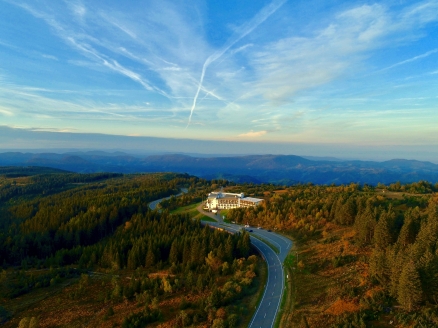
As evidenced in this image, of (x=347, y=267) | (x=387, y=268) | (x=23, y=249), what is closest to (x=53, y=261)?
(x=23, y=249)

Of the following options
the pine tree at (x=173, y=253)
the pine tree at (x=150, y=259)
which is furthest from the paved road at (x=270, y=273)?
the pine tree at (x=150, y=259)

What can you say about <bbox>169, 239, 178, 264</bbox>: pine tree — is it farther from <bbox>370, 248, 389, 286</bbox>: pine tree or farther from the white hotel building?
the white hotel building

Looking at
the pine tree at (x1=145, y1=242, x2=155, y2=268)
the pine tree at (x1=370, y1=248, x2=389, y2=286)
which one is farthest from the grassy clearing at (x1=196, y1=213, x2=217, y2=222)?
the pine tree at (x1=370, y1=248, x2=389, y2=286)

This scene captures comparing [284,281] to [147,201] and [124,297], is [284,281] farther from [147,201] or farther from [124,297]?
[147,201]

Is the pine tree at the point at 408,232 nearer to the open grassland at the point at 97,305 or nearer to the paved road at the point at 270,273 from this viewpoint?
the paved road at the point at 270,273

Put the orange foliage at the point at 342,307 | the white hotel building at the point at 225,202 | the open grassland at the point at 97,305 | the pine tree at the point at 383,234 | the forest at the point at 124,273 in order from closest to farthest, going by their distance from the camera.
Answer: the orange foliage at the point at 342,307, the open grassland at the point at 97,305, the forest at the point at 124,273, the pine tree at the point at 383,234, the white hotel building at the point at 225,202

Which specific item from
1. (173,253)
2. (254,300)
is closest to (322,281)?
(254,300)
